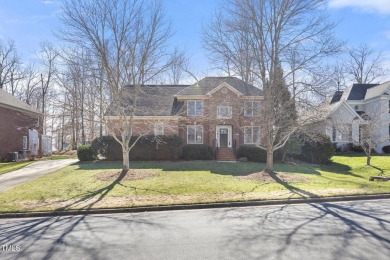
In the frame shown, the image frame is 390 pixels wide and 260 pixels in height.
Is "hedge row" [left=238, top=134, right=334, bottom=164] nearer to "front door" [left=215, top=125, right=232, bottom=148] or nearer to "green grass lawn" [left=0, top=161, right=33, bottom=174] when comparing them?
"front door" [left=215, top=125, right=232, bottom=148]

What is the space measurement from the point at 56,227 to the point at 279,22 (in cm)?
1504

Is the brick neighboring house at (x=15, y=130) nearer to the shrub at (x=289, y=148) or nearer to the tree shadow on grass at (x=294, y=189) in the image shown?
the tree shadow on grass at (x=294, y=189)

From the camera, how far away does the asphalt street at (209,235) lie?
5.01 m

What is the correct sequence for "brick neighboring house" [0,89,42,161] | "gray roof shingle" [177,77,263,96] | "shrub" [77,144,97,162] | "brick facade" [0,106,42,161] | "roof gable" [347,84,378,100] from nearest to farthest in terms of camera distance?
"shrub" [77,144,97,162], "brick facade" [0,106,42,161], "brick neighboring house" [0,89,42,161], "gray roof shingle" [177,77,263,96], "roof gable" [347,84,378,100]

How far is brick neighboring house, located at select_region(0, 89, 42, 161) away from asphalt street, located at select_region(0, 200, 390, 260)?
20717 millimetres

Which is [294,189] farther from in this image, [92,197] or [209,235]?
[92,197]

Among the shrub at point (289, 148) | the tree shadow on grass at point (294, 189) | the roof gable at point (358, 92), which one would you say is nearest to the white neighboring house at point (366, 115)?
the roof gable at point (358, 92)

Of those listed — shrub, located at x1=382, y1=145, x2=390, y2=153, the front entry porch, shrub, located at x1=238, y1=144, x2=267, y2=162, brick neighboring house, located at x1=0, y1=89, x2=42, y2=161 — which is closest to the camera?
shrub, located at x1=238, y1=144, x2=267, y2=162

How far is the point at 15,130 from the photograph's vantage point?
2780 cm

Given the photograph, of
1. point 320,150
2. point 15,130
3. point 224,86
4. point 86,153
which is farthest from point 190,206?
point 15,130

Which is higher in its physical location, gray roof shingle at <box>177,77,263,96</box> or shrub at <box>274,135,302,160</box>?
gray roof shingle at <box>177,77,263,96</box>

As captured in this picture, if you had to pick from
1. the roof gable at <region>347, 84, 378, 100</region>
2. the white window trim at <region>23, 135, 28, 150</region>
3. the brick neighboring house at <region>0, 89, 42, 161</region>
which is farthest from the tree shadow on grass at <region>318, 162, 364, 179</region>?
the white window trim at <region>23, 135, 28, 150</region>

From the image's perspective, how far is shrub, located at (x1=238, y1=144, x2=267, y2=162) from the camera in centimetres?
2291

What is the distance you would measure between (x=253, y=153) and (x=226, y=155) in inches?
107
